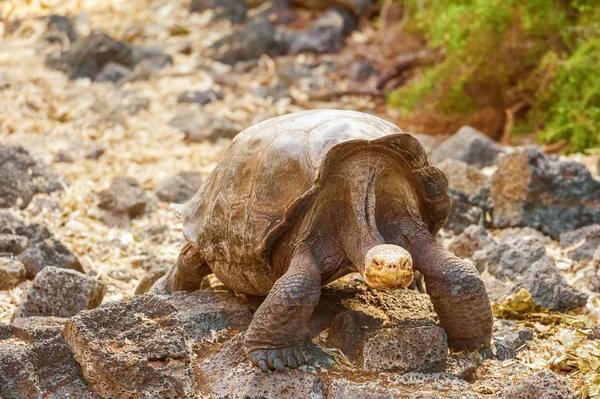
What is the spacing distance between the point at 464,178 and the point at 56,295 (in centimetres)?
309

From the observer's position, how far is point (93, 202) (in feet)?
18.0

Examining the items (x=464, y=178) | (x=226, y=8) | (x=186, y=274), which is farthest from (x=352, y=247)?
(x=226, y=8)

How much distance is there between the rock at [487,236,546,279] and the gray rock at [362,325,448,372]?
1429 mm

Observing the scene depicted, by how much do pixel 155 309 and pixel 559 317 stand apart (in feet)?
5.95

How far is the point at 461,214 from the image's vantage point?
498 cm

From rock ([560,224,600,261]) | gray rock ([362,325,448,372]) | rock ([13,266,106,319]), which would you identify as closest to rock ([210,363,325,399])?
gray rock ([362,325,448,372])

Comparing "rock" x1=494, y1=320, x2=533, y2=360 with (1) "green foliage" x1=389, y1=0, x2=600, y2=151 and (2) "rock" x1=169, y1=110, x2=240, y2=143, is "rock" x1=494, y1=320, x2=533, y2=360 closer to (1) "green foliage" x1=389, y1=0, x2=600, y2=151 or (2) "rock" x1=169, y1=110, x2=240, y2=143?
(1) "green foliage" x1=389, y1=0, x2=600, y2=151

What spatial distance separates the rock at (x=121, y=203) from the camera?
5.26 metres

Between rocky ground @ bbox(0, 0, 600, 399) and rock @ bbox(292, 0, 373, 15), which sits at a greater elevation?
rock @ bbox(292, 0, 373, 15)

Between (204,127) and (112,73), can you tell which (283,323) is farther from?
(112,73)

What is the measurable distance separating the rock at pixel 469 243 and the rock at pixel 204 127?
369 cm

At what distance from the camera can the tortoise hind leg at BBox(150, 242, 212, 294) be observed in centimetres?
343

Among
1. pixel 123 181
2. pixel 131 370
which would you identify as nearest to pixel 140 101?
pixel 123 181

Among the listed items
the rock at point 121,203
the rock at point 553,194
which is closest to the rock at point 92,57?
the rock at point 121,203
